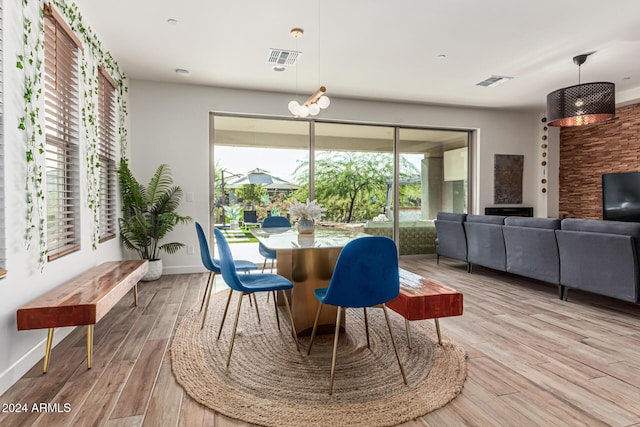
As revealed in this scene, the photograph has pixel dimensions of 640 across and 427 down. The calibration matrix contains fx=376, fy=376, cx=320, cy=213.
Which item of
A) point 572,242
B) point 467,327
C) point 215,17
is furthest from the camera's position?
point 572,242

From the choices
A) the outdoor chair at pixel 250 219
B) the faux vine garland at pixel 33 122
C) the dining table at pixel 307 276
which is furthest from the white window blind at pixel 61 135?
the outdoor chair at pixel 250 219

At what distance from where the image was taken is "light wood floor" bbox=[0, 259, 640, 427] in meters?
1.83

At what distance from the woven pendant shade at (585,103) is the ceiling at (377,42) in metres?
0.46

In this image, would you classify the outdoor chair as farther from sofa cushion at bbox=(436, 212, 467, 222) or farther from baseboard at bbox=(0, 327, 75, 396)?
baseboard at bbox=(0, 327, 75, 396)

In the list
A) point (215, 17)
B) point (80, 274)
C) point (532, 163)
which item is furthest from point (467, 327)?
point (532, 163)

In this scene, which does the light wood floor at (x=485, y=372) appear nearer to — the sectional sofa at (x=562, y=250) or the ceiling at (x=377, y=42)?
the sectional sofa at (x=562, y=250)

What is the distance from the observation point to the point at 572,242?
3725 mm

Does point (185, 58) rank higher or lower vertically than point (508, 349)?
higher

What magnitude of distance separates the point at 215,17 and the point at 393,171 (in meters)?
4.09

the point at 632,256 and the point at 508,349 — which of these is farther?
the point at 632,256

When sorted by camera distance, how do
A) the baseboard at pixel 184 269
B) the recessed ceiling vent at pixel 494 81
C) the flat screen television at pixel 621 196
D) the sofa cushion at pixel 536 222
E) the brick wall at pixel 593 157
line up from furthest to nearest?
the brick wall at pixel 593 157, the flat screen television at pixel 621 196, the baseboard at pixel 184 269, the recessed ceiling vent at pixel 494 81, the sofa cushion at pixel 536 222

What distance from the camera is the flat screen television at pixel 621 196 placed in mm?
5922

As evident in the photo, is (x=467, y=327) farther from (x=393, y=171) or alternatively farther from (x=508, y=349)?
(x=393, y=171)

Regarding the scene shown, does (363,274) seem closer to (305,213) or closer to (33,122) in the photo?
(305,213)
